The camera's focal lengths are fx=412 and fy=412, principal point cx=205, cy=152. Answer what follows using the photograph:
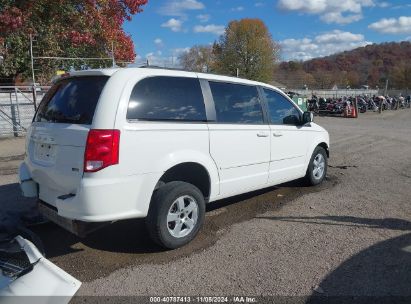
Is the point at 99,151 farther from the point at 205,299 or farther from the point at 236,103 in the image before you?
the point at 236,103

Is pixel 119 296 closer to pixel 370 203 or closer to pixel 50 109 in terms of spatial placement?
pixel 50 109

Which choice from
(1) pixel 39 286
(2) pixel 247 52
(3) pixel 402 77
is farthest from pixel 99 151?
(3) pixel 402 77

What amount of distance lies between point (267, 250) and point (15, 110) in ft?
42.7

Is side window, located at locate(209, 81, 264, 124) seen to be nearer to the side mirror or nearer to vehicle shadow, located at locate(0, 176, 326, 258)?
the side mirror

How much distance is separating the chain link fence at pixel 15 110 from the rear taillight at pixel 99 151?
11530 millimetres

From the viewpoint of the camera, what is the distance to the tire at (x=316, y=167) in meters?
6.68

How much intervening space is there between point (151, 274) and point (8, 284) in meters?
1.24

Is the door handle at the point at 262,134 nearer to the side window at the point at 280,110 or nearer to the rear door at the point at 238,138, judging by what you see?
the rear door at the point at 238,138

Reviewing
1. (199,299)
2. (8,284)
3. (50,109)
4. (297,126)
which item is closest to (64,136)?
(50,109)

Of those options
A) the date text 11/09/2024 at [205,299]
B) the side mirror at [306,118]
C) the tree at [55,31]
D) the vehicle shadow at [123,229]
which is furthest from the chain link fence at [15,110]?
the date text 11/09/2024 at [205,299]

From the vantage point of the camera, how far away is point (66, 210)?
3770 mm

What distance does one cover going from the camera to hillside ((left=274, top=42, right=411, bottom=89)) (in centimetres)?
8906

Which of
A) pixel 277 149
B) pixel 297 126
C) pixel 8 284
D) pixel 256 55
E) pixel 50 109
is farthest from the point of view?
pixel 256 55

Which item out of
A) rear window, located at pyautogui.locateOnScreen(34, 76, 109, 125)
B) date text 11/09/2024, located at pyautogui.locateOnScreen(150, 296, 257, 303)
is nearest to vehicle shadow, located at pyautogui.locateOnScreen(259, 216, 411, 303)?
date text 11/09/2024, located at pyautogui.locateOnScreen(150, 296, 257, 303)
